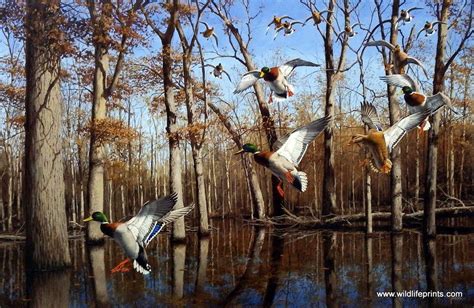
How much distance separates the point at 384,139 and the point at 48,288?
16.3 feet

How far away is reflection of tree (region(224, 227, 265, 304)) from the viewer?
5.20 metres

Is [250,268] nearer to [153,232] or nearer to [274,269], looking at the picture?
[274,269]

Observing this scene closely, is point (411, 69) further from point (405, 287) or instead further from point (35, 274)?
point (35, 274)

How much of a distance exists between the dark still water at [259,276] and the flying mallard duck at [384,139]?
9.80 ft

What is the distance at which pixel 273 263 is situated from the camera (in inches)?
288

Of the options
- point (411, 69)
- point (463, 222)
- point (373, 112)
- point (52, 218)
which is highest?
point (411, 69)

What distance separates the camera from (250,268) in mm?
6902

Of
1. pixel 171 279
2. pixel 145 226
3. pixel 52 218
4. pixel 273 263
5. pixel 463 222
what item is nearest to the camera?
pixel 145 226

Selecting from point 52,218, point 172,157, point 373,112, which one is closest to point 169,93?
point 172,157

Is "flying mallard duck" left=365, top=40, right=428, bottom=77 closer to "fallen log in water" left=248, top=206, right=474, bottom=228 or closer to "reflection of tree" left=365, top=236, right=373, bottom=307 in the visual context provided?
"reflection of tree" left=365, top=236, right=373, bottom=307

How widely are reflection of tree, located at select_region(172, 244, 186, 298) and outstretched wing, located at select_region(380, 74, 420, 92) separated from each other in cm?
351

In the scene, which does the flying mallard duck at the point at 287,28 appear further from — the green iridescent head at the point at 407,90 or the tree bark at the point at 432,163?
the tree bark at the point at 432,163

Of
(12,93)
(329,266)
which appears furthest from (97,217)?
(12,93)

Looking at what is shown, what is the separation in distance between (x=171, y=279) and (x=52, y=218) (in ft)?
6.71
